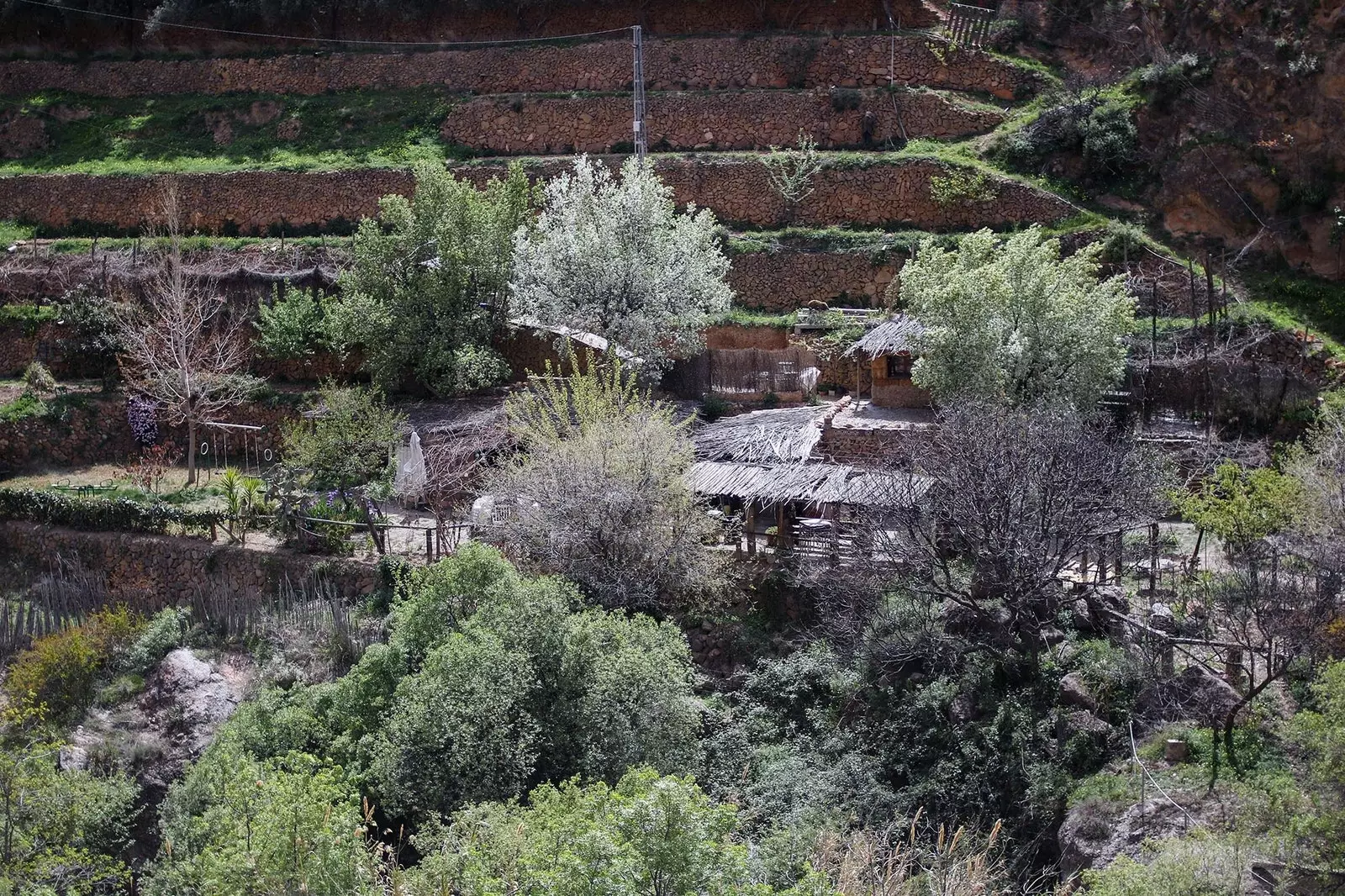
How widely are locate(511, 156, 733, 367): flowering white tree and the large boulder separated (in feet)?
45.3

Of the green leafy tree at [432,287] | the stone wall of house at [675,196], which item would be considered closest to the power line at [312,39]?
the stone wall of house at [675,196]

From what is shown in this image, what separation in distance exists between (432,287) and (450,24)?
1775 centimetres

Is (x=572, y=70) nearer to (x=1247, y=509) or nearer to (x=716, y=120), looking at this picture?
(x=716, y=120)

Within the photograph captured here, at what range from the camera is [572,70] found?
140 ft

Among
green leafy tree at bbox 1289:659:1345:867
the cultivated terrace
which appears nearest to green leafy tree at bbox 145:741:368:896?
the cultivated terrace

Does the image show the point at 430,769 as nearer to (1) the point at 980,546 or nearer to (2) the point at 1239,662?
(1) the point at 980,546

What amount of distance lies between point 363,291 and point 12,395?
10501 millimetres

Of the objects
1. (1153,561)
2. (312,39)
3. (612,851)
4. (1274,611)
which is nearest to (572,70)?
(312,39)

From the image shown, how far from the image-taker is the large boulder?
20.7m

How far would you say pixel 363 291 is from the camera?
33.6 m

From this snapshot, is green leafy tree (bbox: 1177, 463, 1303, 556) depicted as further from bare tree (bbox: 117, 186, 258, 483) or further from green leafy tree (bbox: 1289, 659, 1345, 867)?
bare tree (bbox: 117, 186, 258, 483)

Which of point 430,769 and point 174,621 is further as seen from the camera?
point 174,621

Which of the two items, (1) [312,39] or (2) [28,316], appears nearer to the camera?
(2) [28,316]

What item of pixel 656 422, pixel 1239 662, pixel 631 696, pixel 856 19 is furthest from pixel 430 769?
pixel 856 19
